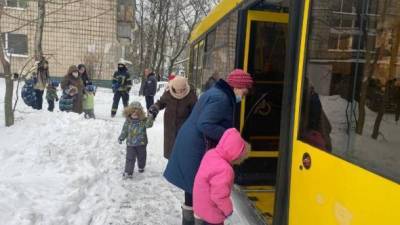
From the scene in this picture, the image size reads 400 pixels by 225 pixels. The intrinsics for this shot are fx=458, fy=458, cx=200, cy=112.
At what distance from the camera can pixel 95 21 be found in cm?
2612

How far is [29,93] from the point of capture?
12797mm

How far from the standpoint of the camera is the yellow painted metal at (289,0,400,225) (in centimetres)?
230

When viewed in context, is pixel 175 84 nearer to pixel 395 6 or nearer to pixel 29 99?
pixel 395 6

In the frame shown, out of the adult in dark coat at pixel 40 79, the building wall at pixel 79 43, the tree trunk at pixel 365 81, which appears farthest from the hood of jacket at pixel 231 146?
the building wall at pixel 79 43

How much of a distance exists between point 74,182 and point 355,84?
4.06 m

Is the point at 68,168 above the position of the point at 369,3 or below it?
below

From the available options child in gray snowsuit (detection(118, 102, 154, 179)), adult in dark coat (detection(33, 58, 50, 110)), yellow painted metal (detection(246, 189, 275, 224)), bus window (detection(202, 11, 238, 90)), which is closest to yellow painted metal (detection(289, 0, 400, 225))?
yellow painted metal (detection(246, 189, 275, 224))

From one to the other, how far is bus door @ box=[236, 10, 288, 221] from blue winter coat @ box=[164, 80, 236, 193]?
4.59ft

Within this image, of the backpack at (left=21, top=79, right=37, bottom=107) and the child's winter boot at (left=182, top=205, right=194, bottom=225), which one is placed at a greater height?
the backpack at (left=21, top=79, right=37, bottom=107)

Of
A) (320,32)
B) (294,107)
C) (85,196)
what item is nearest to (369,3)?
(320,32)

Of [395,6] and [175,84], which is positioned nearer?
[395,6]

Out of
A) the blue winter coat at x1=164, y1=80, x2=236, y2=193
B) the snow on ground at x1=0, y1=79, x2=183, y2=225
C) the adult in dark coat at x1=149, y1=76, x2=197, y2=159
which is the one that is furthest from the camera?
the adult in dark coat at x1=149, y1=76, x2=197, y2=159

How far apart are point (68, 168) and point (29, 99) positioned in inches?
287

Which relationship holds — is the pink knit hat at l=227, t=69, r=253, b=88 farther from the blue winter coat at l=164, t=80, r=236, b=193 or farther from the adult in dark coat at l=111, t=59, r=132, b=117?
the adult in dark coat at l=111, t=59, r=132, b=117
